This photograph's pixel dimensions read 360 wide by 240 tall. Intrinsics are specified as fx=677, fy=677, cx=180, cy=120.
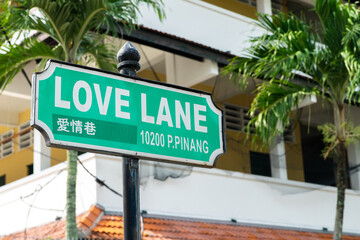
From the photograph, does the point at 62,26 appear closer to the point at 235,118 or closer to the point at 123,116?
the point at 123,116

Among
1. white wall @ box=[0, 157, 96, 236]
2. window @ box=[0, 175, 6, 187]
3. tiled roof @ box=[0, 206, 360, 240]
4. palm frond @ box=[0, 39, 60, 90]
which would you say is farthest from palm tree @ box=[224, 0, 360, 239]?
window @ box=[0, 175, 6, 187]

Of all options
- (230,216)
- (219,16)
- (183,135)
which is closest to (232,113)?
(219,16)

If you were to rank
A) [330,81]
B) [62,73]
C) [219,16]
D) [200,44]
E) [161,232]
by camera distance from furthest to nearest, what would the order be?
[219,16], [200,44], [330,81], [161,232], [62,73]

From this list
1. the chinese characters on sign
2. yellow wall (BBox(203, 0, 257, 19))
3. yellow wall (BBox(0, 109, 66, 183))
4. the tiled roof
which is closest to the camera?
the chinese characters on sign

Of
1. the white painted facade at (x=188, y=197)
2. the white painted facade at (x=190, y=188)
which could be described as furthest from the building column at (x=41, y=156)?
the white painted facade at (x=188, y=197)

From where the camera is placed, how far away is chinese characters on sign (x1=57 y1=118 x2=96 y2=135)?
2.82 meters

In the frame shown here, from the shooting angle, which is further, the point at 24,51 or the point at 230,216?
the point at 230,216

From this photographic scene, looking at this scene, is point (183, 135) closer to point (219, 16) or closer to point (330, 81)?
point (330, 81)

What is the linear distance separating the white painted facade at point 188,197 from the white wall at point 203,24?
248 cm

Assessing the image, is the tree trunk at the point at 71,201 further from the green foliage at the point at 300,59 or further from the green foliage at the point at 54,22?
the green foliage at the point at 300,59

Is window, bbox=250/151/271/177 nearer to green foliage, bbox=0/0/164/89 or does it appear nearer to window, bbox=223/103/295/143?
window, bbox=223/103/295/143

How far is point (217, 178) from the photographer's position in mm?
11672

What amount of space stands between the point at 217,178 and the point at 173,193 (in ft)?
3.53

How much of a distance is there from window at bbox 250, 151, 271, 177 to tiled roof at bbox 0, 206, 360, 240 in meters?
3.44
